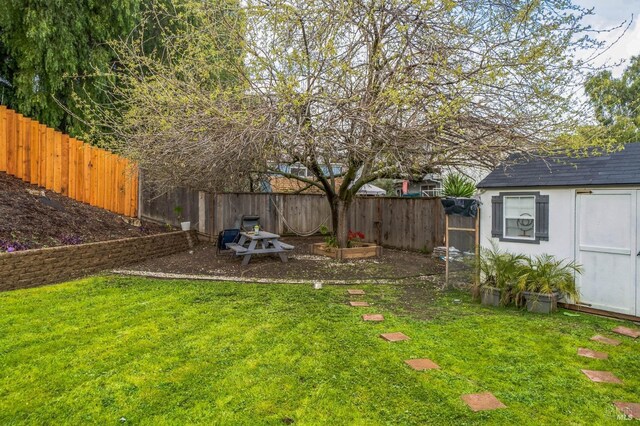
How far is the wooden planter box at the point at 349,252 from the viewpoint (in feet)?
27.7

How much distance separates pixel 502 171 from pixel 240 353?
5.31 metres

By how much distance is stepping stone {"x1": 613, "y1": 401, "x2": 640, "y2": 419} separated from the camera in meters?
2.56

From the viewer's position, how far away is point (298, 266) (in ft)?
25.1

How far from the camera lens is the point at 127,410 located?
8.23ft

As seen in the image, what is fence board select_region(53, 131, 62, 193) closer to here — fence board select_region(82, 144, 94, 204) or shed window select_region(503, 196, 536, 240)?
fence board select_region(82, 144, 94, 204)

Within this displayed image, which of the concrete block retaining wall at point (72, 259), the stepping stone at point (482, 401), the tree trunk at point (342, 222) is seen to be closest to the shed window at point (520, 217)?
the tree trunk at point (342, 222)

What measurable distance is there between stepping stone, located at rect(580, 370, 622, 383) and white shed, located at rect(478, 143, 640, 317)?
227 cm

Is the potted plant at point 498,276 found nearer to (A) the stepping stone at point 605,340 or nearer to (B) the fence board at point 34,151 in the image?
(A) the stepping stone at point 605,340

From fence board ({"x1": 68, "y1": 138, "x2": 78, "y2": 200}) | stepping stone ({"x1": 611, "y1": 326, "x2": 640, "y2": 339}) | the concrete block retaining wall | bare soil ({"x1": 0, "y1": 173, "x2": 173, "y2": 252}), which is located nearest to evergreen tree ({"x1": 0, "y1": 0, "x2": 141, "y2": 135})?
fence board ({"x1": 68, "y1": 138, "x2": 78, "y2": 200})

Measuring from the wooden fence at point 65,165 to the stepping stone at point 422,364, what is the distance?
302 inches

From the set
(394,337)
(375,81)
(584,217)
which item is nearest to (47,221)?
(375,81)

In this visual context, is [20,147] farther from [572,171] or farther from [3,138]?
[572,171]

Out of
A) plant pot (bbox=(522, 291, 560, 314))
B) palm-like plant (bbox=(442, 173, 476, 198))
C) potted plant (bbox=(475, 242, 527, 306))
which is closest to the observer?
plant pot (bbox=(522, 291, 560, 314))

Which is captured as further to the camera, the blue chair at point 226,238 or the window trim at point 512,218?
the blue chair at point 226,238
